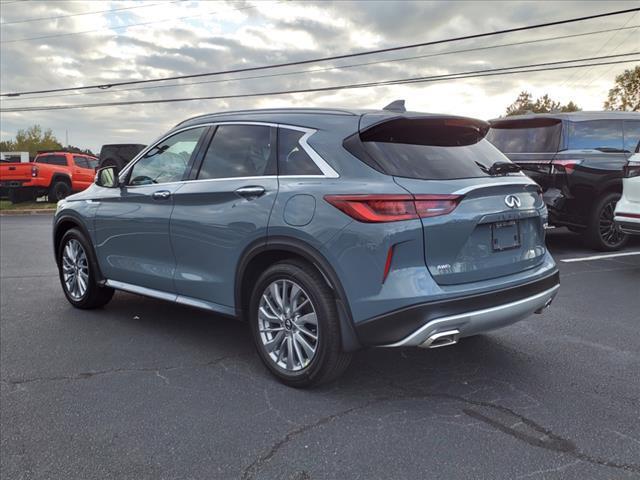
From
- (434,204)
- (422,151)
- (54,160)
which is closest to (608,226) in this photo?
(422,151)

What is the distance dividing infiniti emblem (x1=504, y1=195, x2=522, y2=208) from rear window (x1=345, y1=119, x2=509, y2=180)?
8.1 inches

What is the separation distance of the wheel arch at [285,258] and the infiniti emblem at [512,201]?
114 cm

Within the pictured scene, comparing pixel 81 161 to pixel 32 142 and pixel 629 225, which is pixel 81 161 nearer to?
pixel 629 225

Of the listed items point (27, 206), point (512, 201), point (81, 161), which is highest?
point (81, 161)

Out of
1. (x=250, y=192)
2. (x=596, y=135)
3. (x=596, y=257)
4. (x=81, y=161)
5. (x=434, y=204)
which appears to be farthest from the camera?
(x=81, y=161)

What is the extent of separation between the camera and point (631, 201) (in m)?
6.86

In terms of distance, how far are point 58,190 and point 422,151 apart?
19.0 metres

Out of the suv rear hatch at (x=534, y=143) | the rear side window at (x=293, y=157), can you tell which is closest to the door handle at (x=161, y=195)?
the rear side window at (x=293, y=157)

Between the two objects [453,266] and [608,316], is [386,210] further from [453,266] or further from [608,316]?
[608,316]

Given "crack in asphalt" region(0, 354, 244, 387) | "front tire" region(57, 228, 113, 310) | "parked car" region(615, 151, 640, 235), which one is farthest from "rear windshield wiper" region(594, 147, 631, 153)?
"front tire" region(57, 228, 113, 310)

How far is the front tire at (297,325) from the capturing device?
132 inches

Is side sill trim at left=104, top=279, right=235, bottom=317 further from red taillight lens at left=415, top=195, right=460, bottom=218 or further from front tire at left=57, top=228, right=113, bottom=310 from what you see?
red taillight lens at left=415, top=195, right=460, bottom=218

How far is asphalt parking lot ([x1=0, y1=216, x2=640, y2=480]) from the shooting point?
2738mm

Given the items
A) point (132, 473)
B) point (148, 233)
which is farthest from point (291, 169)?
point (132, 473)
